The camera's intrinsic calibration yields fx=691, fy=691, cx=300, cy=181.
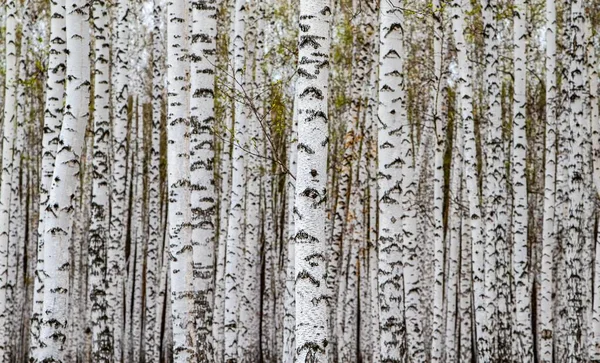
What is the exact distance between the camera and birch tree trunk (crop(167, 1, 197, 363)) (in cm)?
695

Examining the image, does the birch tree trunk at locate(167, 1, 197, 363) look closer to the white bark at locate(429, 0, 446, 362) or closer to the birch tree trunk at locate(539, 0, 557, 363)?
the white bark at locate(429, 0, 446, 362)

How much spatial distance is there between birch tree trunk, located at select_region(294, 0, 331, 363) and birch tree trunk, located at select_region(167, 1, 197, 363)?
2.02m

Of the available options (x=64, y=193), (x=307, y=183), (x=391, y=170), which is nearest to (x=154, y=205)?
(x=64, y=193)

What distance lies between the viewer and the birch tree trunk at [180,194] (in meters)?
6.95

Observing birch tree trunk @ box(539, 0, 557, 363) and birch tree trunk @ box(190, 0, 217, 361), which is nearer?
birch tree trunk @ box(190, 0, 217, 361)

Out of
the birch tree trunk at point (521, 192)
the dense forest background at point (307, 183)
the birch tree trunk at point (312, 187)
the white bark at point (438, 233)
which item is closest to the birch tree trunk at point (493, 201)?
the dense forest background at point (307, 183)

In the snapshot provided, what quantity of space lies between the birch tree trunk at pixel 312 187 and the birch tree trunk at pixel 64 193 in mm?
3223

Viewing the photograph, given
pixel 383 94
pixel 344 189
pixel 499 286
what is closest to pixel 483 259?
pixel 499 286

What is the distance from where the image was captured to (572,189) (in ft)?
32.4

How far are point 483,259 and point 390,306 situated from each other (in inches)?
169

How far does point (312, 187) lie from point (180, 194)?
7.33 ft

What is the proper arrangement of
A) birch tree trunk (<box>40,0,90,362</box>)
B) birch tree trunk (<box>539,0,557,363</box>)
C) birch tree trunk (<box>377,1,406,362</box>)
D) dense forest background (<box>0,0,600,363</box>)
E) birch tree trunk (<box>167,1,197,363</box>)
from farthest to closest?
1. birch tree trunk (<box>539,0,557,363</box>)
2. birch tree trunk (<box>377,1,406,362</box>)
3. birch tree trunk (<box>40,0,90,362</box>)
4. dense forest background (<box>0,0,600,363</box>)
5. birch tree trunk (<box>167,1,197,363</box>)

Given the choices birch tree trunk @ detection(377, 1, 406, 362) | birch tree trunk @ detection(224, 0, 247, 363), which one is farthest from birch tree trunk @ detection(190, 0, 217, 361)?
birch tree trunk @ detection(224, 0, 247, 363)

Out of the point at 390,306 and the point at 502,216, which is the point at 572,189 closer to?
the point at 502,216
